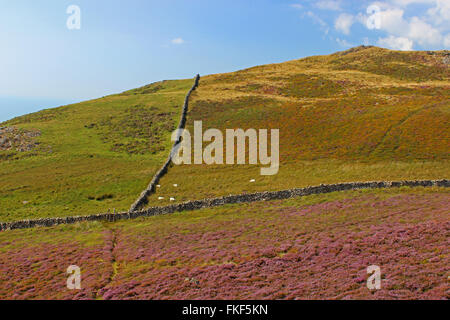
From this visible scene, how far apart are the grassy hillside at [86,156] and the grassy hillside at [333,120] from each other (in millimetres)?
7893

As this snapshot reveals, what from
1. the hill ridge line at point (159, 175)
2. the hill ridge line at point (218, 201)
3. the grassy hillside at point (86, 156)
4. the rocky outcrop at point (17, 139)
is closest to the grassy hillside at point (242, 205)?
the rocky outcrop at point (17, 139)

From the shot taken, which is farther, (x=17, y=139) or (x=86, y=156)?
(x=17, y=139)

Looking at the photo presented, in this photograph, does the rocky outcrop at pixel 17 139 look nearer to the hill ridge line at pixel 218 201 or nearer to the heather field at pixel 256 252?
the hill ridge line at pixel 218 201

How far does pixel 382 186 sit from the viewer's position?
40.0m

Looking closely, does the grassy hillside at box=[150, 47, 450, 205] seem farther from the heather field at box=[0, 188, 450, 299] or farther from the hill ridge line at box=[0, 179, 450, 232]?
the heather field at box=[0, 188, 450, 299]

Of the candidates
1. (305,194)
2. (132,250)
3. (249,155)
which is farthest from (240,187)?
(132,250)

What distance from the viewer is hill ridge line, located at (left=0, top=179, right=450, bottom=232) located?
123ft

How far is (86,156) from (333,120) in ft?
183

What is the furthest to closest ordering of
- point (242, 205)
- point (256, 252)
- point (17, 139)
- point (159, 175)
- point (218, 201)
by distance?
point (17, 139)
point (159, 175)
point (218, 201)
point (242, 205)
point (256, 252)

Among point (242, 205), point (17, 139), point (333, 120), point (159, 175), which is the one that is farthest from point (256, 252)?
point (17, 139)

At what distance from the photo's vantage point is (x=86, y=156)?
67.6 m

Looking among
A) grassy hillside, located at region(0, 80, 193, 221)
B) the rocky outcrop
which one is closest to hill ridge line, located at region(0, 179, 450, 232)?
grassy hillside, located at region(0, 80, 193, 221)

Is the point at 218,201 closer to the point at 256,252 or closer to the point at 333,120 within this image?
the point at 256,252
